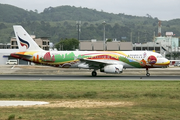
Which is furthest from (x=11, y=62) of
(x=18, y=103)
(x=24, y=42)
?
(x=18, y=103)

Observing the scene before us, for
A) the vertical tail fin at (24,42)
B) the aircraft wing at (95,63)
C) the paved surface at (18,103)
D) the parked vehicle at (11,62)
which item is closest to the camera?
the paved surface at (18,103)

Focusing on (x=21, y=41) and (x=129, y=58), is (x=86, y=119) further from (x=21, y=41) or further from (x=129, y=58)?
(x=21, y=41)

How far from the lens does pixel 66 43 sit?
168 metres

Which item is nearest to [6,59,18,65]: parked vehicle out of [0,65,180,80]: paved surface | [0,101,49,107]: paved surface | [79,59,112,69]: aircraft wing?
[0,65,180,80]: paved surface

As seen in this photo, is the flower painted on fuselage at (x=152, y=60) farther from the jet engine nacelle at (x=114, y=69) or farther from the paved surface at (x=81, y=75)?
the jet engine nacelle at (x=114, y=69)

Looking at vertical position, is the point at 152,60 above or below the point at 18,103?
above

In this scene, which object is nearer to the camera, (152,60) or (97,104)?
(97,104)

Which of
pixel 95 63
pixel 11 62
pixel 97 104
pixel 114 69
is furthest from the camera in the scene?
pixel 11 62

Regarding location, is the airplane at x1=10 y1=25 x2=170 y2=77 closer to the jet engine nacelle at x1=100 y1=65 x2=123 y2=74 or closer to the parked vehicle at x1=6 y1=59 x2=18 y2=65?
the jet engine nacelle at x1=100 y1=65 x2=123 y2=74

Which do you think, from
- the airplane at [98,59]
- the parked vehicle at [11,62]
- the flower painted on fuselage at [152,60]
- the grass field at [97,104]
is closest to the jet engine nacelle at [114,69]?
the airplane at [98,59]

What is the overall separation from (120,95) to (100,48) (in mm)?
89252

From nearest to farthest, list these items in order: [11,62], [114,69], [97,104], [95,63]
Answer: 1. [97,104]
2. [114,69]
3. [95,63]
4. [11,62]

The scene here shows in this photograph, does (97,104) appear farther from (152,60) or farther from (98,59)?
(152,60)

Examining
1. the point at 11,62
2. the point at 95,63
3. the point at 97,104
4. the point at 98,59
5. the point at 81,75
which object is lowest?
the point at 97,104
